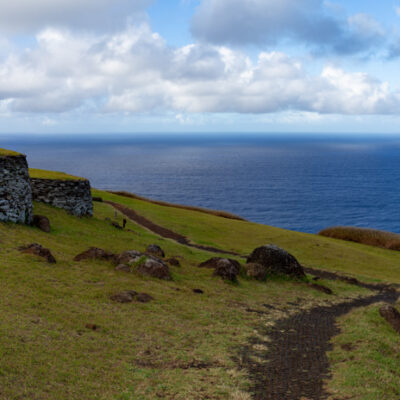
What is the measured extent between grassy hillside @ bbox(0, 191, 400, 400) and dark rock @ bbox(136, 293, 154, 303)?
1.07 feet

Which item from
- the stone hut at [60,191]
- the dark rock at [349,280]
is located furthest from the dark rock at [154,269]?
the stone hut at [60,191]

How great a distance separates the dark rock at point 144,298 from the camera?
18.7 metres

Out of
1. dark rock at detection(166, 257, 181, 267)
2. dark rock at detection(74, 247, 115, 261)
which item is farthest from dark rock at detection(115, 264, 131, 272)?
dark rock at detection(166, 257, 181, 267)

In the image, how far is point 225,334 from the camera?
16.8 metres

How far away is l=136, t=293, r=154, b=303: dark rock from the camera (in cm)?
1875

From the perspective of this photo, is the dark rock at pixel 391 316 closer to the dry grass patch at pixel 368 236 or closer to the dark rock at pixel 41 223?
the dark rock at pixel 41 223

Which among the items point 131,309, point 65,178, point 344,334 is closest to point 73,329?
point 131,309

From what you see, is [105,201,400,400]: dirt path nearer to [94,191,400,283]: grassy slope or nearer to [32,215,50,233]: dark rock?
[94,191,400,283]: grassy slope

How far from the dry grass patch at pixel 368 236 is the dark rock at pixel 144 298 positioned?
156 ft

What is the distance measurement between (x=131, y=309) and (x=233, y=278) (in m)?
9.99

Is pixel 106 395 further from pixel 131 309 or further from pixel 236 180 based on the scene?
pixel 236 180

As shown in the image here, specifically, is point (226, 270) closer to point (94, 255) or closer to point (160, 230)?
point (94, 255)

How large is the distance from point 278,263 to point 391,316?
34.7 ft

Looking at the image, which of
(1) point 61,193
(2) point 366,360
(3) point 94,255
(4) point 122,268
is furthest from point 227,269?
(1) point 61,193
